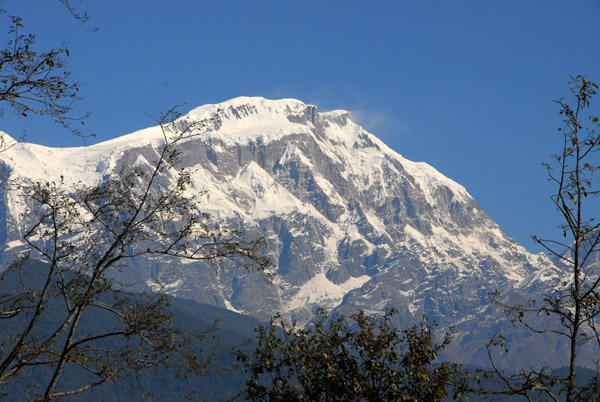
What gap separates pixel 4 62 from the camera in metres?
19.8

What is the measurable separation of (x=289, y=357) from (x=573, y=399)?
10.4 m

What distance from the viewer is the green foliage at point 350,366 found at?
87.2 ft

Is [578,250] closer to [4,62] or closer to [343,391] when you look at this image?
[343,391]

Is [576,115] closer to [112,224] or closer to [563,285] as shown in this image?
[563,285]

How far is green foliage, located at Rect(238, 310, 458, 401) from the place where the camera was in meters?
26.6

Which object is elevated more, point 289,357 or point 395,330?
point 395,330

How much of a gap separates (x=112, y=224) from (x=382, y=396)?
10.8 meters

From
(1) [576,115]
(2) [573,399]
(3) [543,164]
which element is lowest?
(2) [573,399]

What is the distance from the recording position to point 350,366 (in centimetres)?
2727

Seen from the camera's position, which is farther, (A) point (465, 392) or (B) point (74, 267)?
(B) point (74, 267)

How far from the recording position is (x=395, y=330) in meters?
28.5

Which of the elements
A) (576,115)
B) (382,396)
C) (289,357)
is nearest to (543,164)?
(576,115)

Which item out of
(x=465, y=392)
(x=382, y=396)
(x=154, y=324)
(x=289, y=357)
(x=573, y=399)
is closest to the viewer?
(x=573, y=399)

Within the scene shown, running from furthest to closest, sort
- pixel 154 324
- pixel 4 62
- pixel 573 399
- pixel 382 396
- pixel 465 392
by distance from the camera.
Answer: pixel 382 396
pixel 154 324
pixel 465 392
pixel 573 399
pixel 4 62
